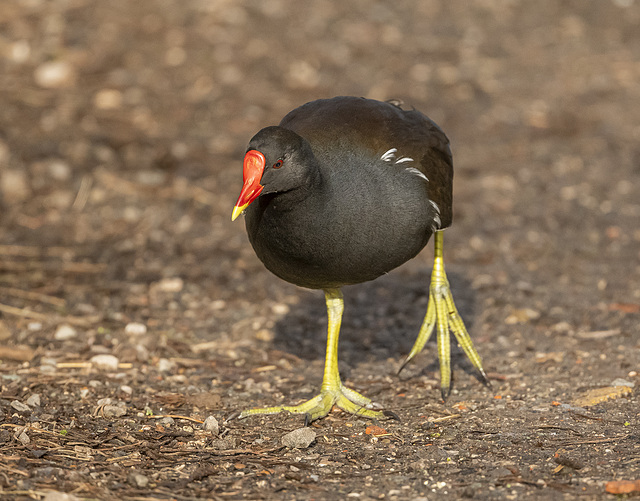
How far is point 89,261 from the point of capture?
760cm

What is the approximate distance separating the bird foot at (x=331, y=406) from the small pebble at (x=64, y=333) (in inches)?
71.7

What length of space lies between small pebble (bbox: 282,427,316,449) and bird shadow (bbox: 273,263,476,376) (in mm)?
1395

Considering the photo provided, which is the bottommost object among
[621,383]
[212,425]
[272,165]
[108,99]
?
[212,425]

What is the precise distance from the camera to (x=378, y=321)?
266 inches

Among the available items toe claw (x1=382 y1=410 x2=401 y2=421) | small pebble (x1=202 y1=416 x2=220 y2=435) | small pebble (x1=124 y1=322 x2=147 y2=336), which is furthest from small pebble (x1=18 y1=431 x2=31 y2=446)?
toe claw (x1=382 y1=410 x2=401 y2=421)

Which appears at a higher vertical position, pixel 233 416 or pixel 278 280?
pixel 278 280

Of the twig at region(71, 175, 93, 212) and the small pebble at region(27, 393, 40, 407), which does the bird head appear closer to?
the small pebble at region(27, 393, 40, 407)

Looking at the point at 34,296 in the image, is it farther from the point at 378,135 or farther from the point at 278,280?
the point at 378,135

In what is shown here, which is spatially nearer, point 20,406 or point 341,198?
point 341,198

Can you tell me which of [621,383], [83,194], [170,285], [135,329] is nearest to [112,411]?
[135,329]

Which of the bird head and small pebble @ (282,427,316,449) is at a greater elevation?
the bird head

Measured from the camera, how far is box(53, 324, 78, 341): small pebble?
609 centimetres

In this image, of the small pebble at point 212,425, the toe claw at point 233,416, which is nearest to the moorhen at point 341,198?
the toe claw at point 233,416

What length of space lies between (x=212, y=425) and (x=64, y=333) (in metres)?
1.94
